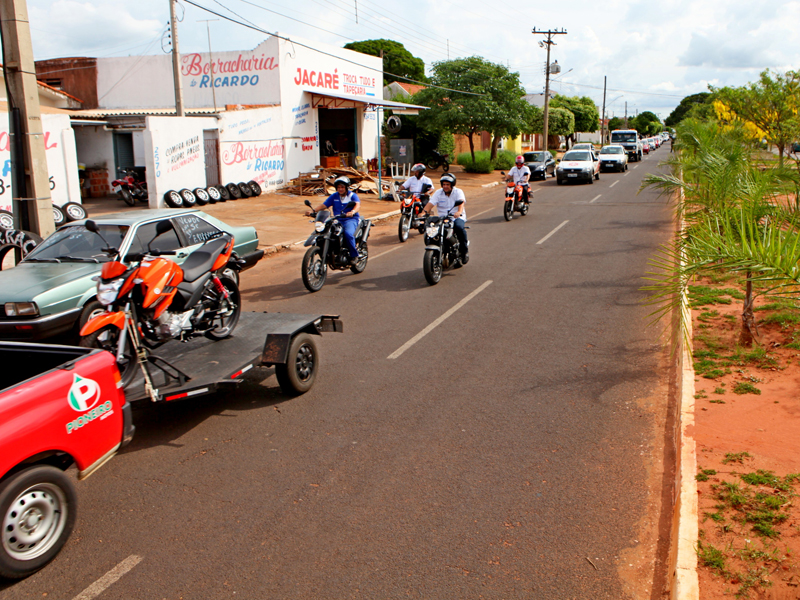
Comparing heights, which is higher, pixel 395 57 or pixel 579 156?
pixel 395 57

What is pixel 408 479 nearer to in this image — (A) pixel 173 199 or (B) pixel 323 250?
(B) pixel 323 250

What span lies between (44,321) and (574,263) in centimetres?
926

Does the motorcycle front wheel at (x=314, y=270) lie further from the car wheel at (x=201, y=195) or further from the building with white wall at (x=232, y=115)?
the car wheel at (x=201, y=195)

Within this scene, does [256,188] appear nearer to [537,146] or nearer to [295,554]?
[295,554]

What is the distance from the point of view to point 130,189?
22297 mm

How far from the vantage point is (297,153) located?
29.1 meters

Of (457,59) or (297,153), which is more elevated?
(457,59)

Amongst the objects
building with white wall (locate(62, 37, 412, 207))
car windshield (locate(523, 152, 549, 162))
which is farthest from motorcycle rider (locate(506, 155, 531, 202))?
car windshield (locate(523, 152, 549, 162))

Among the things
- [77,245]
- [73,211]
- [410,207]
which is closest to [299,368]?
[77,245]

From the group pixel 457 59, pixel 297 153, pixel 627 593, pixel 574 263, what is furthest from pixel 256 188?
pixel 627 593

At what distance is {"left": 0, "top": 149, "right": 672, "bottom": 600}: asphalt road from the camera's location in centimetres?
386

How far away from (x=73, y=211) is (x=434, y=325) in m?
12.8

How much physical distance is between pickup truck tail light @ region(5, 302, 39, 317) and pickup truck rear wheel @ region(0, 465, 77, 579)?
400 cm

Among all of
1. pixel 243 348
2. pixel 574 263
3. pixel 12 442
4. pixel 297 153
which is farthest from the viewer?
pixel 297 153
